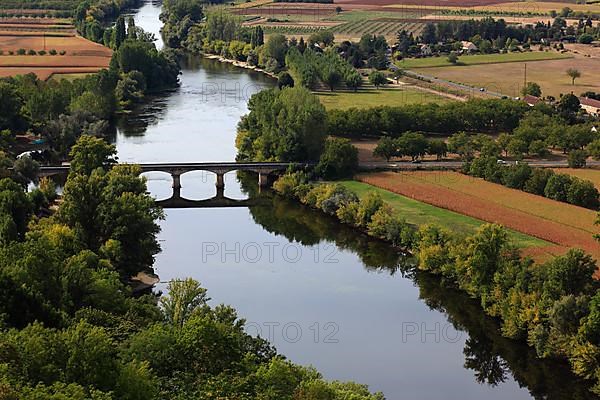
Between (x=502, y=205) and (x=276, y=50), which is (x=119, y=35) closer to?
(x=276, y=50)

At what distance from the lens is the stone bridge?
51.7 m

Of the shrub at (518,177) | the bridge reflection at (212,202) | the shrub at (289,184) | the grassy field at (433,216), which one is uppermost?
the shrub at (518,177)

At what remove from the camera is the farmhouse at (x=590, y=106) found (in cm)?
7214

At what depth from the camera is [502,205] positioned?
48.4m

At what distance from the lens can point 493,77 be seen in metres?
88.4

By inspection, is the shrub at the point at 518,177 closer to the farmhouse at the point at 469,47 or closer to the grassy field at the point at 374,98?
the grassy field at the point at 374,98

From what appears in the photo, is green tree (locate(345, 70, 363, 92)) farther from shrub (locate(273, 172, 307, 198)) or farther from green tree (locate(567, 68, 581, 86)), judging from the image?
shrub (locate(273, 172, 307, 198))

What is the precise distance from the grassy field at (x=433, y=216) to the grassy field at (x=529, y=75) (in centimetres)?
3261

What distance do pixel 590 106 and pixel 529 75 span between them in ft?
52.4

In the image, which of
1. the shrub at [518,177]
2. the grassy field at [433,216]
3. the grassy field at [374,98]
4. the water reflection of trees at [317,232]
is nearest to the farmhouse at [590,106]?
the grassy field at [374,98]

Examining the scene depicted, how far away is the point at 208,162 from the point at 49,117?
41.2ft

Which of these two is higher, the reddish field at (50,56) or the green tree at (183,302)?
the reddish field at (50,56)

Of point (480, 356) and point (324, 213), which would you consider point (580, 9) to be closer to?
point (324, 213)

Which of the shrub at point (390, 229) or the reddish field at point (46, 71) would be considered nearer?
the shrub at point (390, 229)
